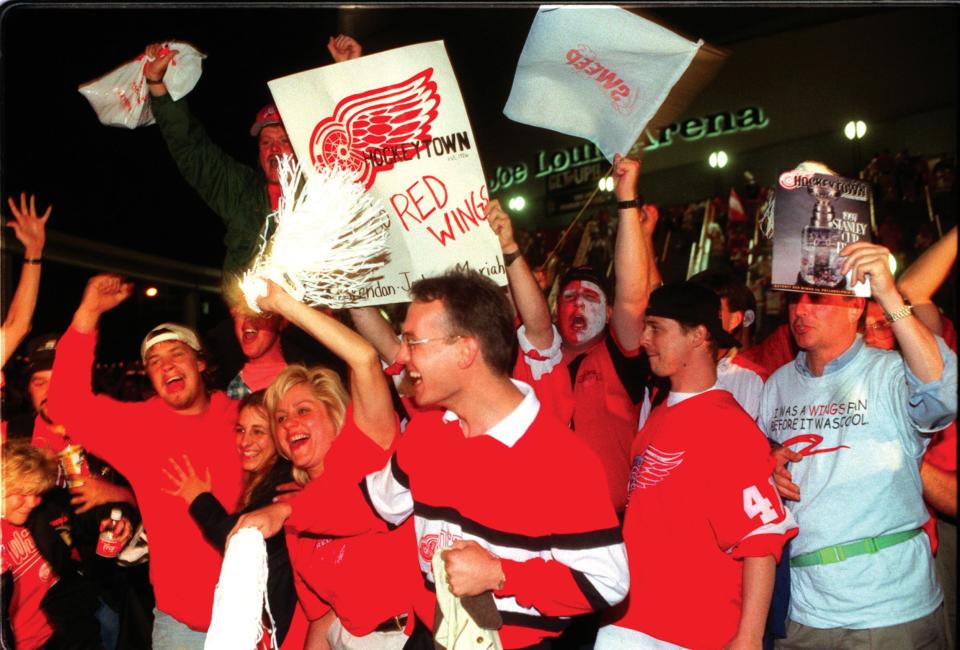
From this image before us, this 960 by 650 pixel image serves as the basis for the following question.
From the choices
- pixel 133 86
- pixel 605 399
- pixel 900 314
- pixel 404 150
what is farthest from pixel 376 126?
pixel 900 314

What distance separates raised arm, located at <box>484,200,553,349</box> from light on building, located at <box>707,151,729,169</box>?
9.44m

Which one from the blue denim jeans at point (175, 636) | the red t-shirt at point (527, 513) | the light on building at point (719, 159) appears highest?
the light on building at point (719, 159)

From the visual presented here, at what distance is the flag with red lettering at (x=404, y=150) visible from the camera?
3.48m

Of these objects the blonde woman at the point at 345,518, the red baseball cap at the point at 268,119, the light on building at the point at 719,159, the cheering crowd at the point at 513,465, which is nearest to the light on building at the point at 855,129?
the light on building at the point at 719,159

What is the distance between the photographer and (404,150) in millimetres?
3527

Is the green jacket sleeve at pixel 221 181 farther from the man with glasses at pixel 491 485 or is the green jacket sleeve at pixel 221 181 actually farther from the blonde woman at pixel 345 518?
the man with glasses at pixel 491 485

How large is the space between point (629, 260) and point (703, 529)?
1068mm

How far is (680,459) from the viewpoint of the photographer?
2.96m

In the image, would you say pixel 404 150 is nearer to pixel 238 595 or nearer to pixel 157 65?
pixel 157 65

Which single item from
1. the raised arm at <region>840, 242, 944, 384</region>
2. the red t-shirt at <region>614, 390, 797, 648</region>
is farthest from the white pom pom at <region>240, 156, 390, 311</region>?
the raised arm at <region>840, 242, 944, 384</region>

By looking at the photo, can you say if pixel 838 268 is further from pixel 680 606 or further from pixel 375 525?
pixel 375 525

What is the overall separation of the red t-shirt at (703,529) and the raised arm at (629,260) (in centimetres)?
63

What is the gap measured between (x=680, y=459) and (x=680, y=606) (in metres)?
0.47

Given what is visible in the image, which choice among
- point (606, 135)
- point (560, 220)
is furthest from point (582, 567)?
point (560, 220)
